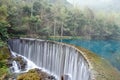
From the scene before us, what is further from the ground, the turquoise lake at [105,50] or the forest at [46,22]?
the forest at [46,22]

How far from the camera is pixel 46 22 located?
46.3 meters

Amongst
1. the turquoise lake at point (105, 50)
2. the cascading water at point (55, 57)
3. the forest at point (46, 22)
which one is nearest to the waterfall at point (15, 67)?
the cascading water at point (55, 57)

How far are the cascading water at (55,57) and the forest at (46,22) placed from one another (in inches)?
105

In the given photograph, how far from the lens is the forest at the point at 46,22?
111 ft

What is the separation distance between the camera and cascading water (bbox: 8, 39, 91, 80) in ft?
44.2

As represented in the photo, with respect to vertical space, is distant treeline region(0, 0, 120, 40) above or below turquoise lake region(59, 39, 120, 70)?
above

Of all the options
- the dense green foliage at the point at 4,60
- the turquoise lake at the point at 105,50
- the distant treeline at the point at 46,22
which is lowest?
the turquoise lake at the point at 105,50

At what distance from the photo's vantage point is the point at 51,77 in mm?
17328

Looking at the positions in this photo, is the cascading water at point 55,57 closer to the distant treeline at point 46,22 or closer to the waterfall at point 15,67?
the waterfall at point 15,67

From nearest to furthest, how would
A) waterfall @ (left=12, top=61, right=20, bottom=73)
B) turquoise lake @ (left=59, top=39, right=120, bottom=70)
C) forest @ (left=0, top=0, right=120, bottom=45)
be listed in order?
waterfall @ (left=12, top=61, right=20, bottom=73)
turquoise lake @ (left=59, top=39, right=120, bottom=70)
forest @ (left=0, top=0, right=120, bottom=45)

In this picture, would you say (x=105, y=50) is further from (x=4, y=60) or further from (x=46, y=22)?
(x=4, y=60)

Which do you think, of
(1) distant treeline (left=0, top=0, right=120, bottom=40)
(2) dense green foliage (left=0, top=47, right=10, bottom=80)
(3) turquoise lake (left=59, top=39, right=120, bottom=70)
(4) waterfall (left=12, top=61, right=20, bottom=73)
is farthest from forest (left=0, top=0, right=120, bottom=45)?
(3) turquoise lake (left=59, top=39, right=120, bottom=70)

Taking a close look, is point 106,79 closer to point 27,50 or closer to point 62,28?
A: point 27,50

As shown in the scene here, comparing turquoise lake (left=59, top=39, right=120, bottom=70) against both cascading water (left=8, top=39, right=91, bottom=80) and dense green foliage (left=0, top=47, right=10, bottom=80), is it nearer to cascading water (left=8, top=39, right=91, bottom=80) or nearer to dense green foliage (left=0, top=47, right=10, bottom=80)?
cascading water (left=8, top=39, right=91, bottom=80)
